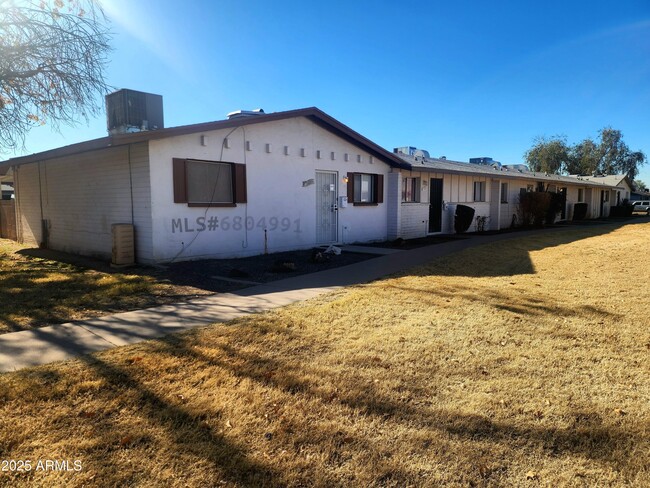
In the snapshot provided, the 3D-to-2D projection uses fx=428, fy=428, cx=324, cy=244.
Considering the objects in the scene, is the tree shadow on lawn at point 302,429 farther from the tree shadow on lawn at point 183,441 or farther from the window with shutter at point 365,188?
the window with shutter at point 365,188

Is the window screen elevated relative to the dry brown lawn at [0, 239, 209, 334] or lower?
elevated

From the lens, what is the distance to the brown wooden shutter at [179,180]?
929cm

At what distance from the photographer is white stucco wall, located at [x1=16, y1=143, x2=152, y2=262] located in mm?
9336

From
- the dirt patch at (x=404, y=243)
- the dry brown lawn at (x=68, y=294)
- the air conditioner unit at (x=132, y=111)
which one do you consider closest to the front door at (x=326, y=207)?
the dirt patch at (x=404, y=243)

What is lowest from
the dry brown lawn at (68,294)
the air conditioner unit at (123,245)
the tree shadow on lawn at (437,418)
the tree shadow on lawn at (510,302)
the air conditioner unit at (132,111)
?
the tree shadow on lawn at (437,418)

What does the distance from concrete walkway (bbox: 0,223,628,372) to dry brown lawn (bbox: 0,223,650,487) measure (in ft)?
1.21

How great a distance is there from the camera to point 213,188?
1017 centimetres

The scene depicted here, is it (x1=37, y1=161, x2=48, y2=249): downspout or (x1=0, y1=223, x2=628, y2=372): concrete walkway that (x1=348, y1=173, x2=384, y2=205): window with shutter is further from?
(x1=37, y1=161, x2=48, y2=249): downspout

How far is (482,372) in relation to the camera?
3875mm

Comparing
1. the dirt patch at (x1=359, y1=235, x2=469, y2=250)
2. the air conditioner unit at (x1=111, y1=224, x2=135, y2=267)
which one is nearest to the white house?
the air conditioner unit at (x1=111, y1=224, x2=135, y2=267)

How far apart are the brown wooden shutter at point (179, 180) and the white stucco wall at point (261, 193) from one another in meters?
0.10

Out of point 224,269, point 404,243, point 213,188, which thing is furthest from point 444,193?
point 224,269

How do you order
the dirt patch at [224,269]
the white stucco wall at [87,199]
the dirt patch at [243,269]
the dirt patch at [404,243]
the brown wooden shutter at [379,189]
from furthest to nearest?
the brown wooden shutter at [379,189], the dirt patch at [404,243], the white stucco wall at [87,199], the dirt patch at [243,269], the dirt patch at [224,269]

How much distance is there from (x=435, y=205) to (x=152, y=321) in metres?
14.4
